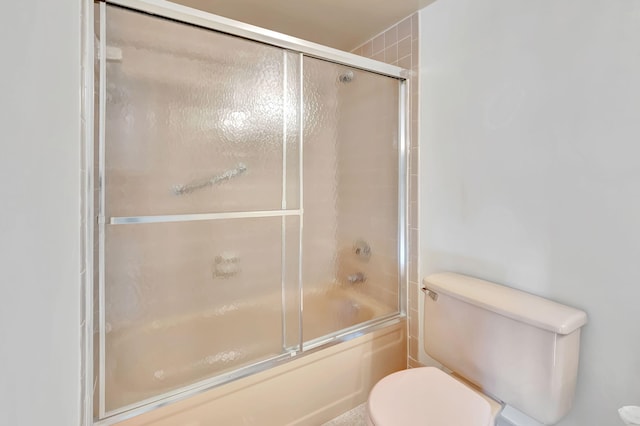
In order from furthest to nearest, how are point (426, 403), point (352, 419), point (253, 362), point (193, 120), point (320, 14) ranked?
1. point (320, 14)
2. point (352, 419)
3. point (253, 362)
4. point (193, 120)
5. point (426, 403)

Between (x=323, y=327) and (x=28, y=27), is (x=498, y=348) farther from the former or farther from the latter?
(x=28, y=27)

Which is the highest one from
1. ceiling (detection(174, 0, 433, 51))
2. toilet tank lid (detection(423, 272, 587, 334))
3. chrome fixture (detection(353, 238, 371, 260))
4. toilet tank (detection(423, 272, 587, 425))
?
ceiling (detection(174, 0, 433, 51))

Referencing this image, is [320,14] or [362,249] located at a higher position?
[320,14]

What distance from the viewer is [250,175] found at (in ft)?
4.20

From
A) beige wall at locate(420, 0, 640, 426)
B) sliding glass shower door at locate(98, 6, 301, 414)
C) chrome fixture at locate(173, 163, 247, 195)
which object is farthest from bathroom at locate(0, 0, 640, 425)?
chrome fixture at locate(173, 163, 247, 195)

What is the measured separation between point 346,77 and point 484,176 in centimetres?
88

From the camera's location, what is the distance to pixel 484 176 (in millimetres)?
1307

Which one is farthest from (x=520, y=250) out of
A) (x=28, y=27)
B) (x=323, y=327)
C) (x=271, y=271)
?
(x=28, y=27)

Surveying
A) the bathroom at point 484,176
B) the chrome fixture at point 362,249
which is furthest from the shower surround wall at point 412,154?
the chrome fixture at point 362,249

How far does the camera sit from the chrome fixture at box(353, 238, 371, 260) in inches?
64.9

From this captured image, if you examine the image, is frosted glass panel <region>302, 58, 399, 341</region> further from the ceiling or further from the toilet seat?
the toilet seat

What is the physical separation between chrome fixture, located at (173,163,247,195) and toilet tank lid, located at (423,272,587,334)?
103 cm

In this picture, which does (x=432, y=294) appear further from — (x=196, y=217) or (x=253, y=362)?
(x=196, y=217)

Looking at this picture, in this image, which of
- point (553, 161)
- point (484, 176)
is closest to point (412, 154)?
point (484, 176)
